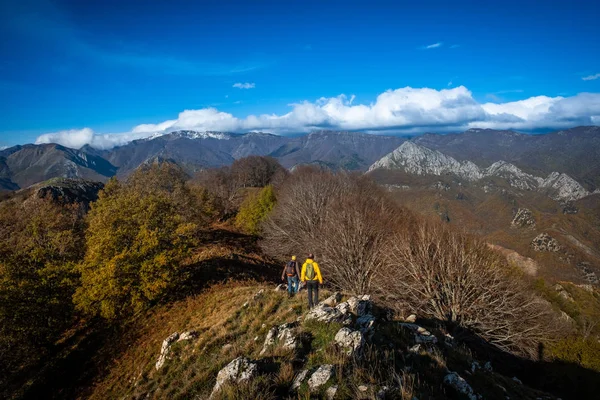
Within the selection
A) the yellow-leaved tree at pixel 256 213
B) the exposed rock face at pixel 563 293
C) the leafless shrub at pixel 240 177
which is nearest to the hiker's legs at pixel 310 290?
the yellow-leaved tree at pixel 256 213

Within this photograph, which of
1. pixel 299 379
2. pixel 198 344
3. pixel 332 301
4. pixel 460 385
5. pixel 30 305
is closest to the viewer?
pixel 299 379

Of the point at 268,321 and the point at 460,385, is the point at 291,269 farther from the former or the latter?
the point at 460,385

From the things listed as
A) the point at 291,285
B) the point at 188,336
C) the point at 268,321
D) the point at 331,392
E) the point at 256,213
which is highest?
the point at 331,392

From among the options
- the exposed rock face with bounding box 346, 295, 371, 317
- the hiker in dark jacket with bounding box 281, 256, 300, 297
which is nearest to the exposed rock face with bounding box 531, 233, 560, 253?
the exposed rock face with bounding box 346, 295, 371, 317

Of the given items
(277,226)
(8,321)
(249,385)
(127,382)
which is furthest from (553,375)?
(8,321)

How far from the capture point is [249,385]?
7066mm

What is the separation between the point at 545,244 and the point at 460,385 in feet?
558

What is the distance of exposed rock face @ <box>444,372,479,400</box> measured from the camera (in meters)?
7.89

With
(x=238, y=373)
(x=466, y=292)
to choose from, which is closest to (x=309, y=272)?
(x=238, y=373)

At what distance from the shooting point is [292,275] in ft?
53.4

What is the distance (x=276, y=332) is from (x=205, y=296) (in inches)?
515

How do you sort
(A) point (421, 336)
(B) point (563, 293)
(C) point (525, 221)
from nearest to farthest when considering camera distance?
1. (A) point (421, 336)
2. (B) point (563, 293)
3. (C) point (525, 221)

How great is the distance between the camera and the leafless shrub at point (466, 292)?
2011 centimetres

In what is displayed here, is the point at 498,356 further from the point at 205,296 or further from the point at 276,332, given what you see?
the point at 205,296
